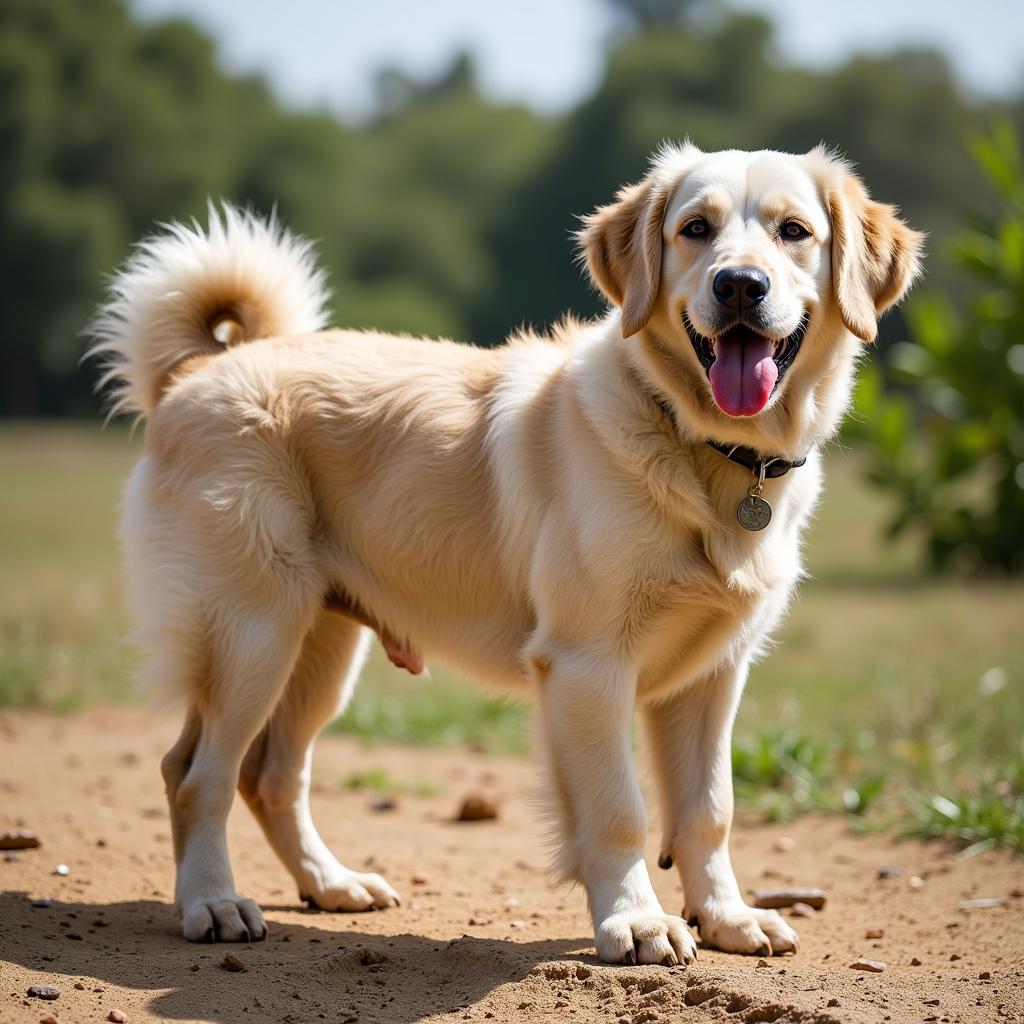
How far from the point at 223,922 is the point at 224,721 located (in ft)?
1.93

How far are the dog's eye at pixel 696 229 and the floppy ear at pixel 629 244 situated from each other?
0.11m

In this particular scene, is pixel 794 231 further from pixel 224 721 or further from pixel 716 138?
pixel 716 138

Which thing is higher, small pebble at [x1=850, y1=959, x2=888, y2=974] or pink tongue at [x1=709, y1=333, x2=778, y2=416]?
pink tongue at [x1=709, y1=333, x2=778, y2=416]

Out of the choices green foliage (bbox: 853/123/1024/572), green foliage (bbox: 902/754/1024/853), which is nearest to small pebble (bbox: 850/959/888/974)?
green foliage (bbox: 902/754/1024/853)

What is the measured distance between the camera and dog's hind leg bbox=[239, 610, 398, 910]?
14.4 ft

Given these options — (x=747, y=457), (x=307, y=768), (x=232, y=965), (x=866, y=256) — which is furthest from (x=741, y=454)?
(x=232, y=965)

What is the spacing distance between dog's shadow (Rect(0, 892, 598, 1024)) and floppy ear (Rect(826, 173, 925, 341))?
1.97 metres

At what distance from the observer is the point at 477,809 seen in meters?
5.52

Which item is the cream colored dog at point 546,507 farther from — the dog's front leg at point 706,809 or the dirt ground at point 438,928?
the dirt ground at point 438,928

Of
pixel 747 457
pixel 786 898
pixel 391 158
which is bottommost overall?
pixel 786 898

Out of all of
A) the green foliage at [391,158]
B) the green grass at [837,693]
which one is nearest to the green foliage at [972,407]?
the green grass at [837,693]

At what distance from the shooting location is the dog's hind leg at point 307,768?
172 inches

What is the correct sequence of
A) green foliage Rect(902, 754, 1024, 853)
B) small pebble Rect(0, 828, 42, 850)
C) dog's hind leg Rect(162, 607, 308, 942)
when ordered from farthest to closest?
Result: green foliage Rect(902, 754, 1024, 853), small pebble Rect(0, 828, 42, 850), dog's hind leg Rect(162, 607, 308, 942)

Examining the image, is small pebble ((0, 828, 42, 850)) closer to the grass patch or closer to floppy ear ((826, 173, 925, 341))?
the grass patch
